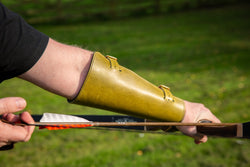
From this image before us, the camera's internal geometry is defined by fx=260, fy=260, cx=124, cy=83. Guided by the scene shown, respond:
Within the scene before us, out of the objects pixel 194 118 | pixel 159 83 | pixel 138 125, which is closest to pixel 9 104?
pixel 138 125

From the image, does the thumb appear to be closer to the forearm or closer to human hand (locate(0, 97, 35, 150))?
human hand (locate(0, 97, 35, 150))

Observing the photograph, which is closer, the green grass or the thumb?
the thumb

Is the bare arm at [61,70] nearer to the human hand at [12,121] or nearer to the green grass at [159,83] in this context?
the human hand at [12,121]

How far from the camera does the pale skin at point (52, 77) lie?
124 centimetres

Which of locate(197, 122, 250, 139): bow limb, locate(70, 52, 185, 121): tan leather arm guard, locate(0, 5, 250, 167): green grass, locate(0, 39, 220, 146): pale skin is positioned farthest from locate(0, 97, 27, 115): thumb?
locate(197, 122, 250, 139): bow limb

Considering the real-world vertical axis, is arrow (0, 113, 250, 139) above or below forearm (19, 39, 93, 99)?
below

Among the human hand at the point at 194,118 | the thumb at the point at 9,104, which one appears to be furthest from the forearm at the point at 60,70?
the human hand at the point at 194,118

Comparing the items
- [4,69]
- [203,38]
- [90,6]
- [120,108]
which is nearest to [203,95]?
[120,108]

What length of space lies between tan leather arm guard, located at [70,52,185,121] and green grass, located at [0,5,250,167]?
49cm

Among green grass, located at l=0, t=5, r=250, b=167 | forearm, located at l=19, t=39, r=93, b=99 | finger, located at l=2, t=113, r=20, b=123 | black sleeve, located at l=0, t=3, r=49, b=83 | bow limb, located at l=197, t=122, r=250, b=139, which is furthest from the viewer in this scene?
green grass, located at l=0, t=5, r=250, b=167

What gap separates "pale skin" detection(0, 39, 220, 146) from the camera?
1242 mm

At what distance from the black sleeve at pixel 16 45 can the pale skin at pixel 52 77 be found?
39mm

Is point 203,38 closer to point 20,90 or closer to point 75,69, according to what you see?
point 20,90

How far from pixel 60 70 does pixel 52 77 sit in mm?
51
